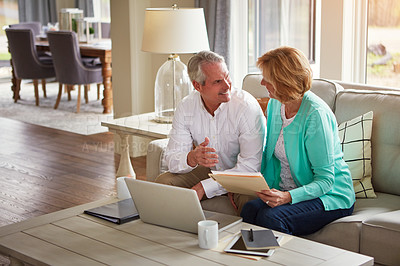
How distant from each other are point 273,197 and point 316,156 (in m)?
0.26

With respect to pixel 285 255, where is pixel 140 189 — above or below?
above

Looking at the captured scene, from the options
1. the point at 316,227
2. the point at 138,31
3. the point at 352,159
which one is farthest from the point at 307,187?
the point at 138,31

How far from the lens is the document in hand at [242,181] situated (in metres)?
2.25

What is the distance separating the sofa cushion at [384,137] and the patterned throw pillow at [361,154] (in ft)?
0.17

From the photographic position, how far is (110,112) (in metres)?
6.97

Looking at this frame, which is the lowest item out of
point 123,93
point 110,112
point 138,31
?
point 110,112

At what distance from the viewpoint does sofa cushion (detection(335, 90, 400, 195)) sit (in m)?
2.79

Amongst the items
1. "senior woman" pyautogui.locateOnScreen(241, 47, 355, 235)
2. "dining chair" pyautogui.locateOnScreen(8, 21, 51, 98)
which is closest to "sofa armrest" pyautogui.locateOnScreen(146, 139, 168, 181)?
"senior woman" pyautogui.locateOnScreen(241, 47, 355, 235)

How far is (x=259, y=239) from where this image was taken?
2.04 meters

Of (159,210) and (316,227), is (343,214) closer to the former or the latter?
(316,227)

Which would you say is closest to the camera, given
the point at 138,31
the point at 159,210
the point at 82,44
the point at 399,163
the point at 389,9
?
the point at 159,210

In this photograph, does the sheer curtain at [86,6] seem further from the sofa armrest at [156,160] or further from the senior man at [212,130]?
the senior man at [212,130]

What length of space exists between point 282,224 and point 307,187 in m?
0.19

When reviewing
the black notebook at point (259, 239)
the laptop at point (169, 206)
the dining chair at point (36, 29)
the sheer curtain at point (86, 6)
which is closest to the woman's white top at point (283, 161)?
the laptop at point (169, 206)
